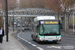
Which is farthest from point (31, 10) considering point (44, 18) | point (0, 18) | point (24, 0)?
point (44, 18)

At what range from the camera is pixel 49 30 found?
64.2 ft

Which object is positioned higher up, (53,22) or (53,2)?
(53,2)

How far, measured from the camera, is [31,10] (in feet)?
280

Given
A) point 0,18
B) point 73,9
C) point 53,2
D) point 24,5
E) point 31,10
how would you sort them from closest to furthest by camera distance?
point 0,18 → point 53,2 → point 73,9 → point 31,10 → point 24,5

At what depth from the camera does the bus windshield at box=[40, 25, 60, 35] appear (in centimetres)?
1956

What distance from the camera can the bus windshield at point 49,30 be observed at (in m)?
19.6

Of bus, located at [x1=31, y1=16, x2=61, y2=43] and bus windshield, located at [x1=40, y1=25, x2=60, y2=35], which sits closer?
bus, located at [x1=31, y1=16, x2=61, y2=43]

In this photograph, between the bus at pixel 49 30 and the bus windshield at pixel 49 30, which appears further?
the bus windshield at pixel 49 30

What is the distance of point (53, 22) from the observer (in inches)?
781

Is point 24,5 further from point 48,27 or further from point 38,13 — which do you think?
point 48,27

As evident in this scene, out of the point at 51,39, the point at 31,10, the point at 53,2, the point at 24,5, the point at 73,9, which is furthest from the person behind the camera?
the point at 24,5

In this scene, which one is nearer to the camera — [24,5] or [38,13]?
[38,13]

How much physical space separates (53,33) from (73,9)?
139 ft

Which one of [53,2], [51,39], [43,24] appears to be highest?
[53,2]
